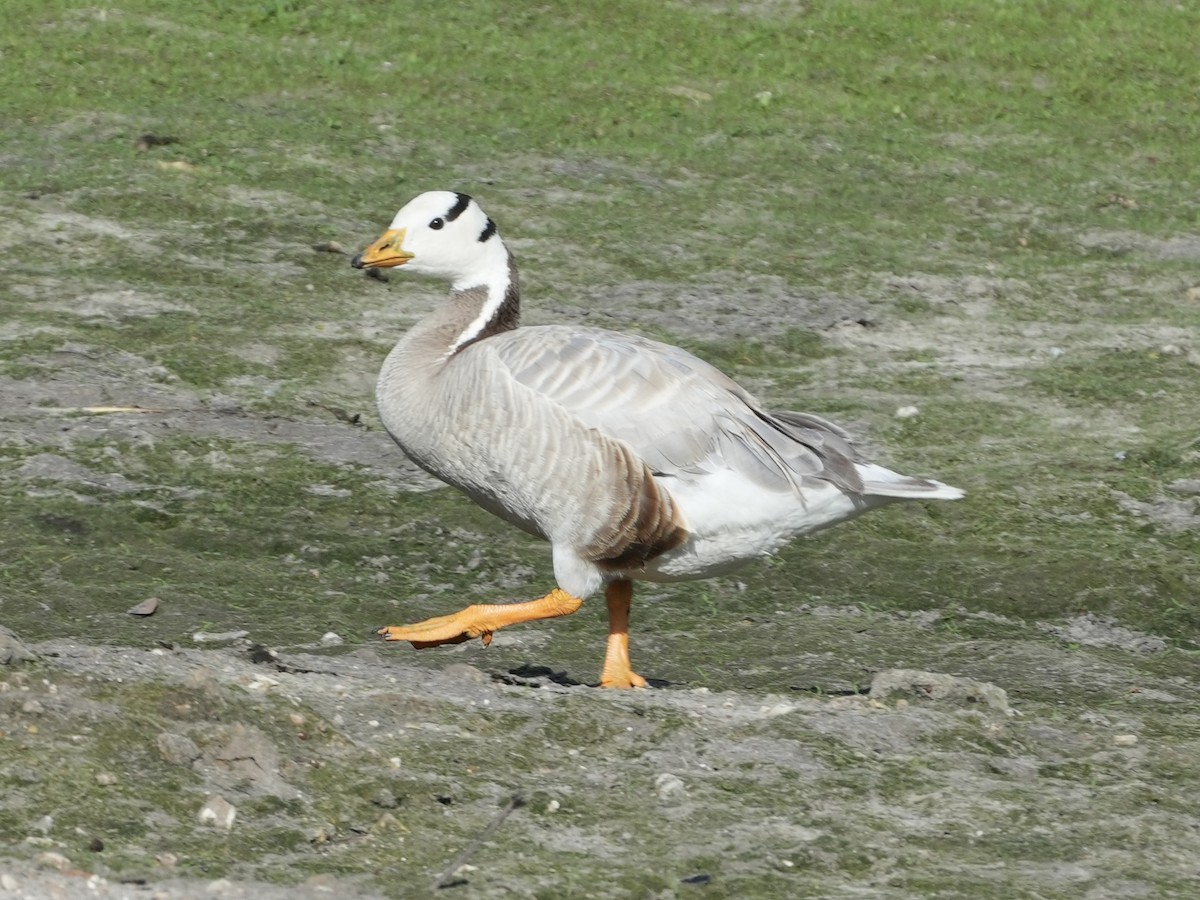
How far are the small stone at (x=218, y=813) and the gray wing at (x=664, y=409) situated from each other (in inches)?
92.0

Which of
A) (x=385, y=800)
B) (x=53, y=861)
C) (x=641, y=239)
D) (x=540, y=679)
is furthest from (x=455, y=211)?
(x=641, y=239)

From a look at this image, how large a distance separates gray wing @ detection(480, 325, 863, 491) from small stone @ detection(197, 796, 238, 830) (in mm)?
2338

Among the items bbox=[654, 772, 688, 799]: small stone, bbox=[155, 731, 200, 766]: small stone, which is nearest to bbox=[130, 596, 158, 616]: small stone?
bbox=[155, 731, 200, 766]: small stone

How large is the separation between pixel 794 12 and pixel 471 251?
1334 cm

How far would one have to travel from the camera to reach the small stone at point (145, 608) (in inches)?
297

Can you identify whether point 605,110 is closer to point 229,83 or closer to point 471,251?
point 229,83

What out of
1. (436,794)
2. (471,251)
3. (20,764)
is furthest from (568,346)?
(20,764)

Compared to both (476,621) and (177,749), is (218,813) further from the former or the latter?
(476,621)

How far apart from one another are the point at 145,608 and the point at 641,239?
7.20 meters

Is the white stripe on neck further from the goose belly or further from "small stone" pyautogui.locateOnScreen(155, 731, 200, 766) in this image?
"small stone" pyautogui.locateOnScreen(155, 731, 200, 766)

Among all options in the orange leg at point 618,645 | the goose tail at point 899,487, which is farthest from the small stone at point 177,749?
the goose tail at point 899,487

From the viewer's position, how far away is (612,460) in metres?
6.68

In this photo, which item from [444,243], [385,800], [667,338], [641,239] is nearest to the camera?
[385,800]

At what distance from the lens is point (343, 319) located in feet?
39.2
